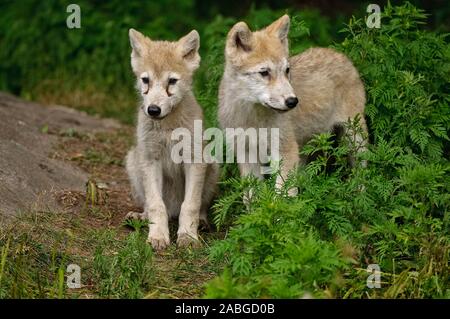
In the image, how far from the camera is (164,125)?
278 inches

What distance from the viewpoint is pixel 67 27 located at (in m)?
12.4

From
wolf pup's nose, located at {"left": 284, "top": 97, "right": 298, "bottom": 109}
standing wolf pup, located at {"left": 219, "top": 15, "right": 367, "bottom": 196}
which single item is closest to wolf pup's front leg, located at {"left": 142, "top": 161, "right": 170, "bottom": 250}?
standing wolf pup, located at {"left": 219, "top": 15, "right": 367, "bottom": 196}

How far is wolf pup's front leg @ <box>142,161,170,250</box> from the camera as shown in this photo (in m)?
6.82

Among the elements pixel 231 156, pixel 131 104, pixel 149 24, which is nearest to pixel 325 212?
pixel 231 156

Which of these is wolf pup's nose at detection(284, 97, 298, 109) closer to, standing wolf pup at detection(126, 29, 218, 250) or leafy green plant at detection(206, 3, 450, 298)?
leafy green plant at detection(206, 3, 450, 298)

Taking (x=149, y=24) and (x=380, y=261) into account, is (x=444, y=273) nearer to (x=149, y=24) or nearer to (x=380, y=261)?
(x=380, y=261)

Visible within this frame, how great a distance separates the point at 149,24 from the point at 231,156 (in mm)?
5398

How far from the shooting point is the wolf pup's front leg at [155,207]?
6.82m

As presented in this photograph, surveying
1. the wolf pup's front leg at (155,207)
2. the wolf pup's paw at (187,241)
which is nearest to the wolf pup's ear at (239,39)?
the wolf pup's front leg at (155,207)

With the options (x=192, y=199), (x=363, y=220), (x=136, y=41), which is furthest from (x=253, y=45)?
(x=363, y=220)

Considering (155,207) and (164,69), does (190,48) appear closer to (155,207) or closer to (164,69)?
(164,69)

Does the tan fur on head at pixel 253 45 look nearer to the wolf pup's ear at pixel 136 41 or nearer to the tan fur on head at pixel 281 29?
the tan fur on head at pixel 281 29

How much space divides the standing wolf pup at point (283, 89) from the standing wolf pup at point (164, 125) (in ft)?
1.11

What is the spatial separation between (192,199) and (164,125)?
642 millimetres
